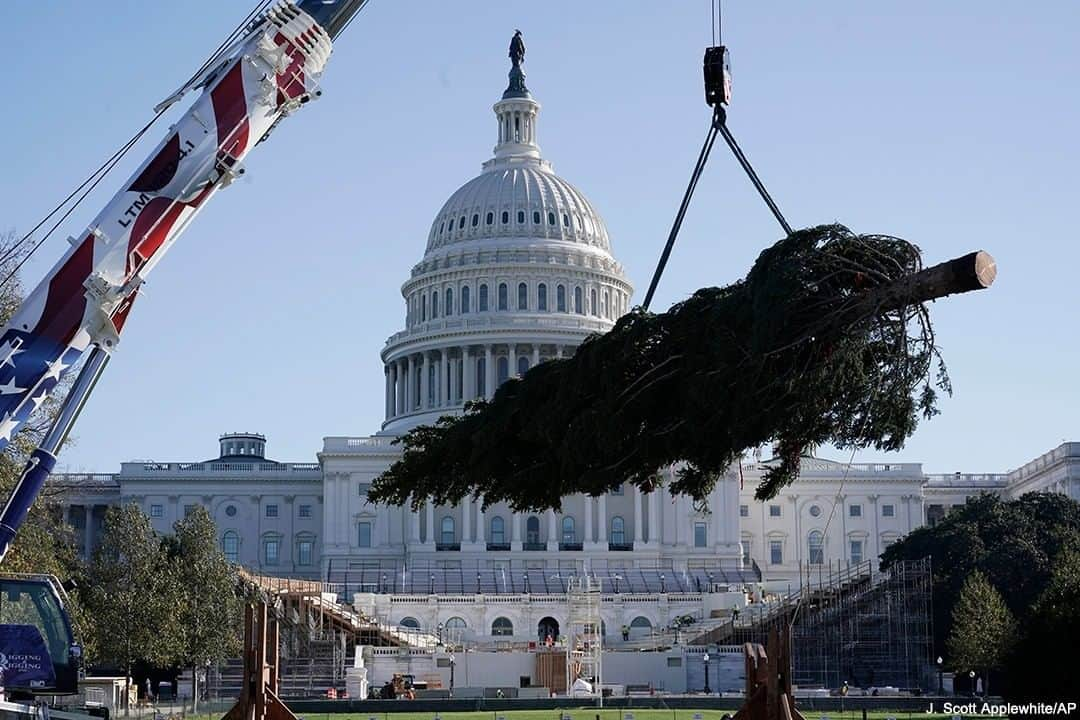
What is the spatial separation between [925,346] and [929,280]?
1344mm

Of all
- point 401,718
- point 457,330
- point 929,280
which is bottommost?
point 401,718

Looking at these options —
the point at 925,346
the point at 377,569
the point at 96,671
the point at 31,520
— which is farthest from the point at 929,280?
the point at 377,569

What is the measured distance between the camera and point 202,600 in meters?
84.8

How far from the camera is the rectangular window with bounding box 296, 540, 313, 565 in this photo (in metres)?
162

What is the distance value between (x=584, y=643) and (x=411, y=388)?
225 ft

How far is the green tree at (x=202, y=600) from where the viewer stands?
273 feet

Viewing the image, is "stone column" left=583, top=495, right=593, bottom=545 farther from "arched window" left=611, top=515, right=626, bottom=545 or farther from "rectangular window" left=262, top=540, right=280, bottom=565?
"rectangular window" left=262, top=540, right=280, bottom=565

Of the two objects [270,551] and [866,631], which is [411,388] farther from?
[866,631]

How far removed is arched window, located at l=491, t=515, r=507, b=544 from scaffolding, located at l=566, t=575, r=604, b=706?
38.7 metres

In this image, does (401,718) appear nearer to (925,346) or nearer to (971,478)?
(925,346)

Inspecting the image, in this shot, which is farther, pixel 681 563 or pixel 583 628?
pixel 681 563

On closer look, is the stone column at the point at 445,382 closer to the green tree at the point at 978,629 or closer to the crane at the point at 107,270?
the green tree at the point at 978,629

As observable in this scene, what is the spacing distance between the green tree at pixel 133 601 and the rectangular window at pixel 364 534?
69950mm

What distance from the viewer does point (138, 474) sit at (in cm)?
16150
